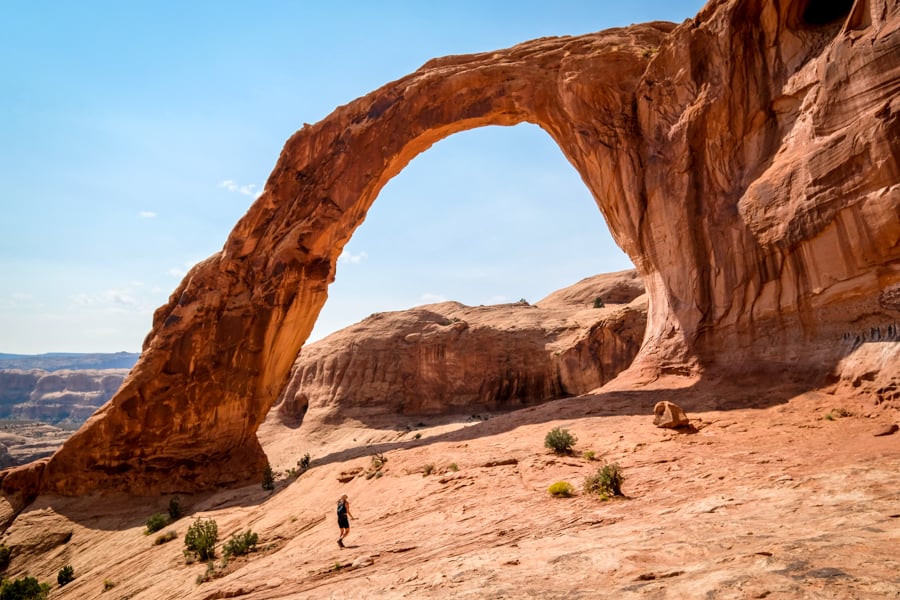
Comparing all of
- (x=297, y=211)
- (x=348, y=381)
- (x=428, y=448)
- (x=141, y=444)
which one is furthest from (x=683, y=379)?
(x=348, y=381)

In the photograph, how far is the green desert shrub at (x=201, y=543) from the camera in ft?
40.1

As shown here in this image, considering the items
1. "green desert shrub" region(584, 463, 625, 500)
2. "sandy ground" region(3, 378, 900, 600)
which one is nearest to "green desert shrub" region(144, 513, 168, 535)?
"sandy ground" region(3, 378, 900, 600)

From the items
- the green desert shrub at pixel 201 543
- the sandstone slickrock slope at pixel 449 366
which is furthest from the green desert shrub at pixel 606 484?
the sandstone slickrock slope at pixel 449 366

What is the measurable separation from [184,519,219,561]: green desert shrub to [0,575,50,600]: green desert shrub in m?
4.53

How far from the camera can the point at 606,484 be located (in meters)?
8.83

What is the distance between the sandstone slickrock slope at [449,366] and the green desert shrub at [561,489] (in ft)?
77.7

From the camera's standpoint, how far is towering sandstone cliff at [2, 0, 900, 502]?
12406mm

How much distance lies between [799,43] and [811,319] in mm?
8036

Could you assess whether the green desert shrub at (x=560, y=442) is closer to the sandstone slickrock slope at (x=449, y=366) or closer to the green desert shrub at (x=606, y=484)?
the green desert shrub at (x=606, y=484)

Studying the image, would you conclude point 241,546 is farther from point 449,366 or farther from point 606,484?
point 449,366

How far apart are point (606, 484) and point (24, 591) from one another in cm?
1607

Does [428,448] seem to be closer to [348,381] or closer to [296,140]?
[296,140]

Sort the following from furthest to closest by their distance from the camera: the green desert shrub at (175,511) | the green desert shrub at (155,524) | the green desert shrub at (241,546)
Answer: the green desert shrub at (175,511) < the green desert shrub at (155,524) < the green desert shrub at (241,546)

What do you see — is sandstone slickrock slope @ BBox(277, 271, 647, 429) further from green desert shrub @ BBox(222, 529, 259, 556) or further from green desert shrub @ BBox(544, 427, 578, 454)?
green desert shrub @ BBox(222, 529, 259, 556)
